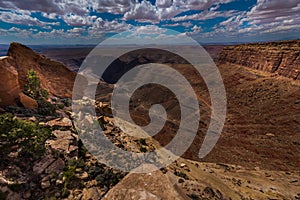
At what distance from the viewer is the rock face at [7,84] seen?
779 inches

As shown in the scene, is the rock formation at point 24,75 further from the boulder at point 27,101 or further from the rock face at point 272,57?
the rock face at point 272,57

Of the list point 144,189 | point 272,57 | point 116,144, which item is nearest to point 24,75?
point 116,144

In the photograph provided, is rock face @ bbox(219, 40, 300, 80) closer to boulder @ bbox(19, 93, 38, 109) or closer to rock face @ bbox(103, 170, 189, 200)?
rock face @ bbox(103, 170, 189, 200)

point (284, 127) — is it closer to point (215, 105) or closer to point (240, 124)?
point (240, 124)

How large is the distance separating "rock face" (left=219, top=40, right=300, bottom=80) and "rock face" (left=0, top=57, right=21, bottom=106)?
77.6 meters

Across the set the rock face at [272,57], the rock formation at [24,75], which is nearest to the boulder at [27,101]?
the rock formation at [24,75]

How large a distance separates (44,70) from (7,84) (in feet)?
40.4

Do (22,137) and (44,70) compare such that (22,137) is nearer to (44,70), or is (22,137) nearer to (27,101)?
(27,101)

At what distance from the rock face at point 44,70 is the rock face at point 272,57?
71.0 m

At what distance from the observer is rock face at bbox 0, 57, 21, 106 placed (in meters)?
19.8

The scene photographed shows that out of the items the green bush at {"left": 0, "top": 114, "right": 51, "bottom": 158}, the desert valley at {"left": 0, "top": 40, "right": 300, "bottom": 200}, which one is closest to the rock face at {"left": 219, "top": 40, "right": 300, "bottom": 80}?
the desert valley at {"left": 0, "top": 40, "right": 300, "bottom": 200}

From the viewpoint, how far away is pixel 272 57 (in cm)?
8094

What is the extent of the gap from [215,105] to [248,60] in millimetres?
37528

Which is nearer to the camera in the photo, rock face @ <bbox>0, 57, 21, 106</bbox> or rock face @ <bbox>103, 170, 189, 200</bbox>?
Result: rock face @ <bbox>103, 170, 189, 200</bbox>
